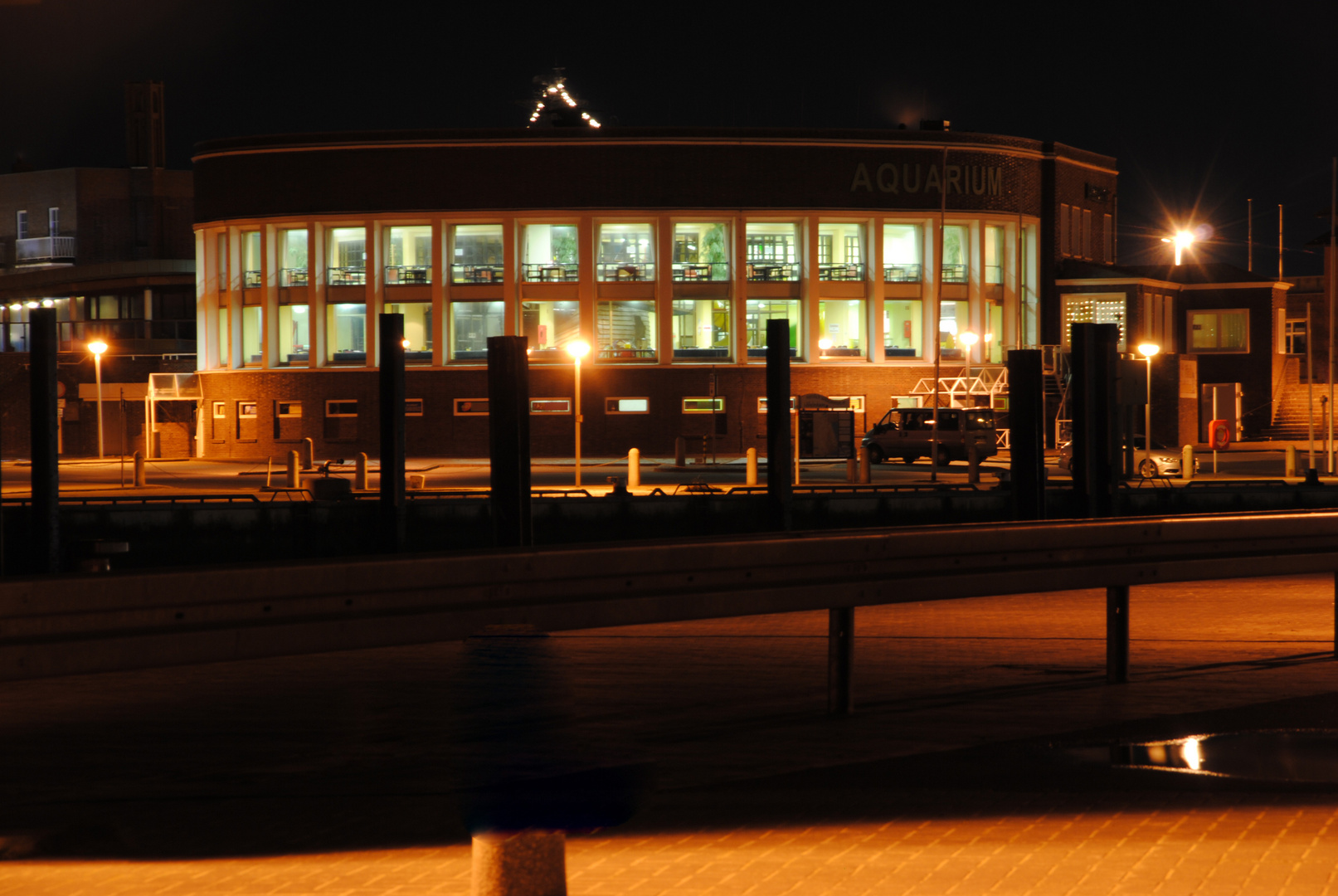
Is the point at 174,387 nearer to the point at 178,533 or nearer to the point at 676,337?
the point at 676,337

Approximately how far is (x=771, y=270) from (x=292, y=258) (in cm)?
1954

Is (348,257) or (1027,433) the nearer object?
(1027,433)

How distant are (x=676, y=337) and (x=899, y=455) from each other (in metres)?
13.7

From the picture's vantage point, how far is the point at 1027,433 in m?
14.3

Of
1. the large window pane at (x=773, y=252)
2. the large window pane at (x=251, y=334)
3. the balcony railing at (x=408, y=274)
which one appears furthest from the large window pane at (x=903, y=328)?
the large window pane at (x=251, y=334)

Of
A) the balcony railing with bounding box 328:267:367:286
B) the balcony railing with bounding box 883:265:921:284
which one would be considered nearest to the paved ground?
the balcony railing with bounding box 883:265:921:284

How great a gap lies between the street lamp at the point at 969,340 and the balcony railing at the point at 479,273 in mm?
18412

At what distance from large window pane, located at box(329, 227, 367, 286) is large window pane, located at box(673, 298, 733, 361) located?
12739 millimetres

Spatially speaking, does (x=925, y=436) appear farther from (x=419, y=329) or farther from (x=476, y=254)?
(x=419, y=329)

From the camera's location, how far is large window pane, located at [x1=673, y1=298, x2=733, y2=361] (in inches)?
2483

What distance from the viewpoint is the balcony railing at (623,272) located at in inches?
2474

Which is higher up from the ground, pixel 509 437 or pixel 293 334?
pixel 293 334

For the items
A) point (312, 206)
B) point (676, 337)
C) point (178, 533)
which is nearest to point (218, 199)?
point (312, 206)

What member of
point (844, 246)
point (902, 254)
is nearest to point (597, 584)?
point (844, 246)
